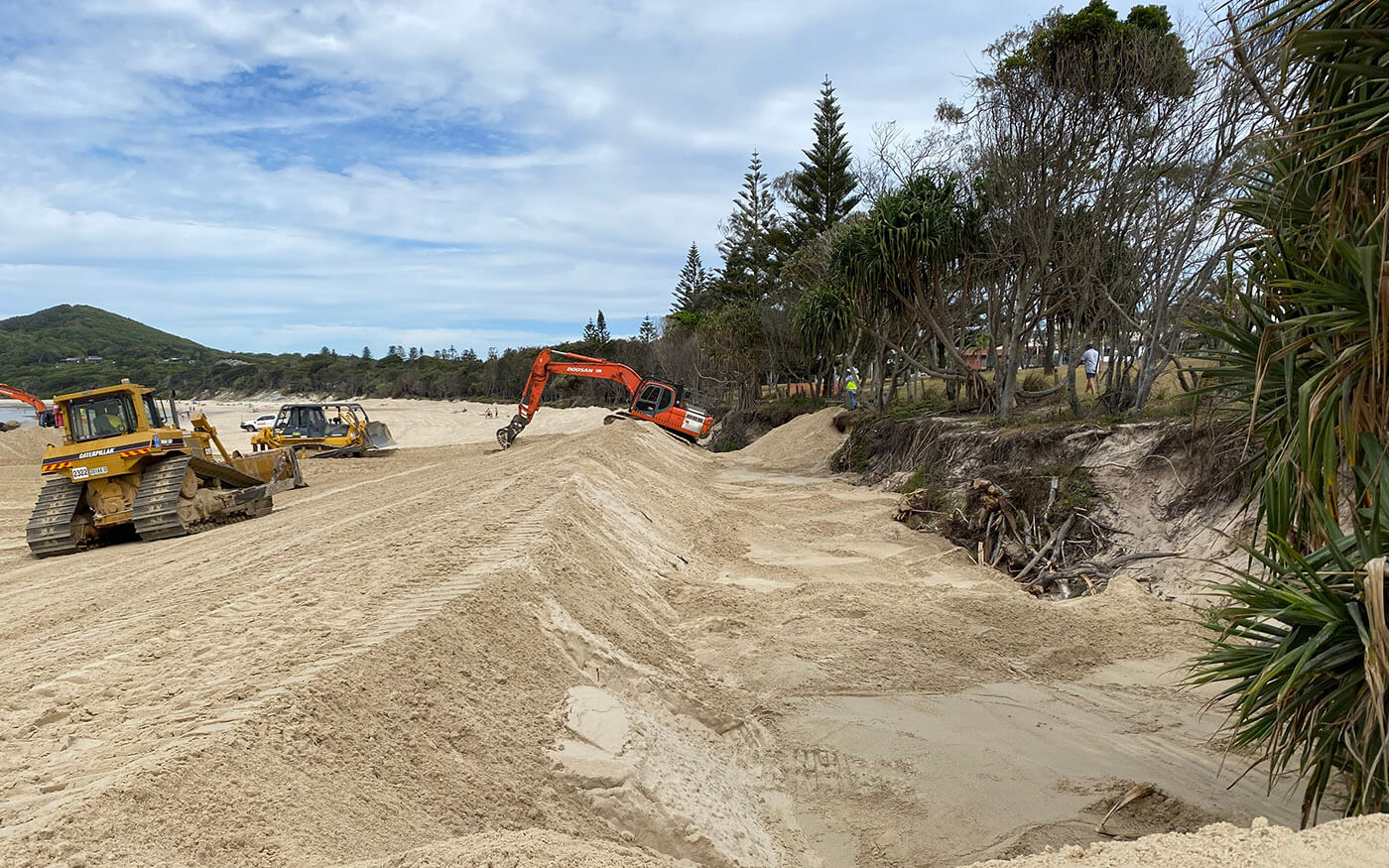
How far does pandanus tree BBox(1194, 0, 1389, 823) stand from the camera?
319 centimetres

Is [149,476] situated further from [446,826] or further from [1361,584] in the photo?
[1361,584]

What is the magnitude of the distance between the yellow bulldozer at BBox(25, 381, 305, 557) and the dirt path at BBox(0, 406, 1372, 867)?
224 centimetres

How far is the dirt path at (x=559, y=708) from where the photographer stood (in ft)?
10.5

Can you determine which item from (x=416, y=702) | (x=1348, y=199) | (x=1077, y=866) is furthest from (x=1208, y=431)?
(x=416, y=702)

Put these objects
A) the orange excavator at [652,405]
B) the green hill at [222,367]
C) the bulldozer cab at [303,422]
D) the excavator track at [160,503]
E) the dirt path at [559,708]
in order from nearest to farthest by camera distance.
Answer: the dirt path at [559,708]
the excavator track at [160,503]
the orange excavator at [652,405]
the bulldozer cab at [303,422]
the green hill at [222,367]

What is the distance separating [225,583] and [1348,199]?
316 inches

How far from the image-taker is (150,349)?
5876 inches

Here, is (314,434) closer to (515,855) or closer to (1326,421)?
(515,855)

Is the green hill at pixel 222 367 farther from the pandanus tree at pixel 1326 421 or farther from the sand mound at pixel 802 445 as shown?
the pandanus tree at pixel 1326 421

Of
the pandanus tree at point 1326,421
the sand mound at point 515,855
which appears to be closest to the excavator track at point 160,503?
the sand mound at point 515,855

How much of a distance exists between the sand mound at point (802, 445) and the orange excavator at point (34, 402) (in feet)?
72.8

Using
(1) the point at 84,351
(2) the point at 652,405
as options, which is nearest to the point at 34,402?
(2) the point at 652,405

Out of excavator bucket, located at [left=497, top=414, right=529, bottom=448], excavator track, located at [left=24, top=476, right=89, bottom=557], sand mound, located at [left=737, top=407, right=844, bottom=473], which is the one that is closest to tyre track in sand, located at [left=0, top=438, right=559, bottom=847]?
excavator track, located at [left=24, top=476, right=89, bottom=557]

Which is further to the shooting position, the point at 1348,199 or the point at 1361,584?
the point at 1348,199
